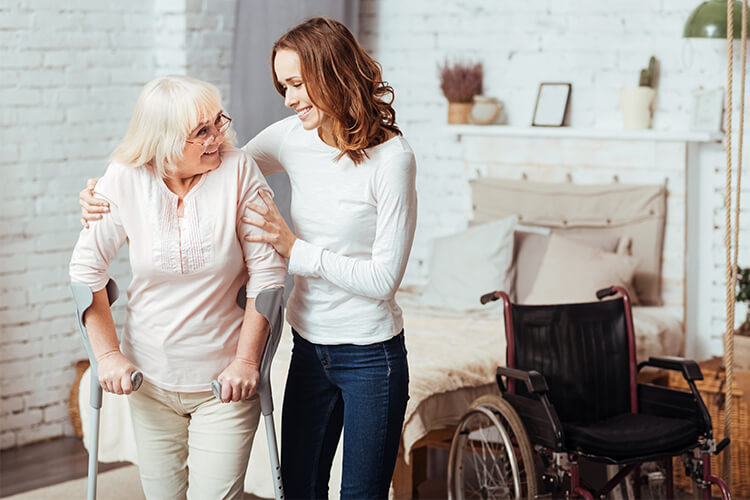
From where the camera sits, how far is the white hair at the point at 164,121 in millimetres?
1926

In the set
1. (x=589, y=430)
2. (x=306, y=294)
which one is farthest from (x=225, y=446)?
(x=589, y=430)

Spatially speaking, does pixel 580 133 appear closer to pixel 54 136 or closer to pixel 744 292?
pixel 744 292

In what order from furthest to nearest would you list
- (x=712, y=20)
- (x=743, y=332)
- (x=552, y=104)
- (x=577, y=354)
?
(x=552, y=104) → (x=743, y=332) → (x=712, y=20) → (x=577, y=354)

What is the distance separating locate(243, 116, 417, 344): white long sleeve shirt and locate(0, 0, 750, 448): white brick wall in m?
2.32

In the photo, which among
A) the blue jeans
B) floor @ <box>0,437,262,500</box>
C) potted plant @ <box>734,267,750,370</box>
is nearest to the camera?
the blue jeans

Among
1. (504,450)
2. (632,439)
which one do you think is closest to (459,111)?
(504,450)

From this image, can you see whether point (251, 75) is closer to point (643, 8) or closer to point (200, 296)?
point (643, 8)

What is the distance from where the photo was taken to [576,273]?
4.17m

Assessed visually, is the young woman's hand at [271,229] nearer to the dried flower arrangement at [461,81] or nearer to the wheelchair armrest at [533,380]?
the wheelchair armrest at [533,380]

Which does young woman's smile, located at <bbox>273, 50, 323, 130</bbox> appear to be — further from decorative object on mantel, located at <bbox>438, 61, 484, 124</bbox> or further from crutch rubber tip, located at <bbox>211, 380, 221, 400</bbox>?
decorative object on mantel, located at <bbox>438, 61, 484, 124</bbox>

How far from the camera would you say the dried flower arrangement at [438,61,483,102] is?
4918mm

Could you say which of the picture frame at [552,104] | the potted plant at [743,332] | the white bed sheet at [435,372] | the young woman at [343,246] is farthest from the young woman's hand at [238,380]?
the picture frame at [552,104]

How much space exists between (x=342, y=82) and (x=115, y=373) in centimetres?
72

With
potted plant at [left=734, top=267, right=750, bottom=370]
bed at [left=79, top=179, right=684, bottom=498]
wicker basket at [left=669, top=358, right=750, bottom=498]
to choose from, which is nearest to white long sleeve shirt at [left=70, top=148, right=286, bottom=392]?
bed at [left=79, top=179, right=684, bottom=498]
